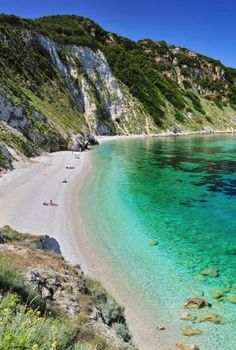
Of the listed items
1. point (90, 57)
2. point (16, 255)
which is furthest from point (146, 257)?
point (90, 57)

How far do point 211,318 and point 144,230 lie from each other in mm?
11635

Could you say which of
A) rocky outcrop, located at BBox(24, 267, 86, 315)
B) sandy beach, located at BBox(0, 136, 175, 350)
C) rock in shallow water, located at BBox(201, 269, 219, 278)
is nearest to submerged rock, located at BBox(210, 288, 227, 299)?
rock in shallow water, located at BBox(201, 269, 219, 278)

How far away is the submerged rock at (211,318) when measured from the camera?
15.4 m

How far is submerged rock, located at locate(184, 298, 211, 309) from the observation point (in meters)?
16.5

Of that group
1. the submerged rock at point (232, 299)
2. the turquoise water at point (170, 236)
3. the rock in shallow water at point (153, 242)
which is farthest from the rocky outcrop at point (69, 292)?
the rock in shallow water at point (153, 242)

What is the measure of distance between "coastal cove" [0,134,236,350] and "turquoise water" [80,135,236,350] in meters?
0.05

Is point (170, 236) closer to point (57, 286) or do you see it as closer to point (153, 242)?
point (153, 242)

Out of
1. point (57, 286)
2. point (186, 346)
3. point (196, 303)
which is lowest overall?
point (186, 346)

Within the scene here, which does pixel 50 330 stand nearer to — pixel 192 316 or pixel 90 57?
pixel 192 316

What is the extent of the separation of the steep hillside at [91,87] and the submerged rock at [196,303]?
3407 cm

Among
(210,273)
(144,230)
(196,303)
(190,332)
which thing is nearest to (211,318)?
(196,303)

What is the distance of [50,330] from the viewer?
20.6 ft

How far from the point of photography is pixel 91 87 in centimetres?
11569

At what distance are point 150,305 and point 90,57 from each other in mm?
113506
